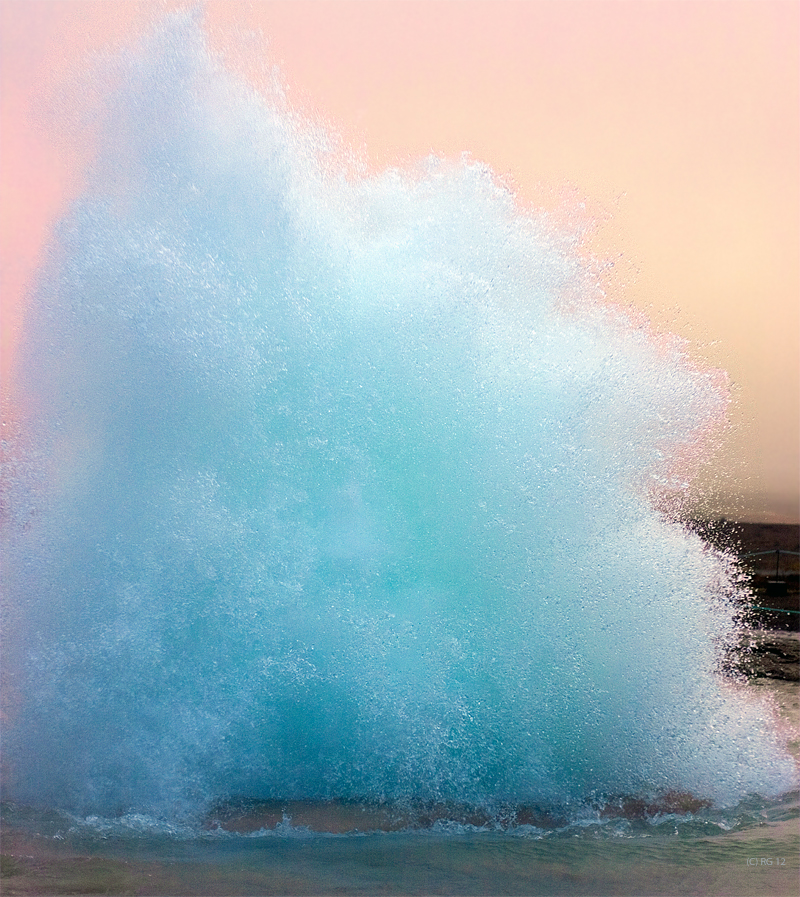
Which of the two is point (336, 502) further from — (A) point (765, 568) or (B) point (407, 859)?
(A) point (765, 568)

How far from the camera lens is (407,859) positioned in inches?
150

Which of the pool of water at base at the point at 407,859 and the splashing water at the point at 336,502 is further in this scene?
the splashing water at the point at 336,502

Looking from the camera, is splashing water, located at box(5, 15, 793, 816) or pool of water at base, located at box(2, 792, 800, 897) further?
splashing water, located at box(5, 15, 793, 816)

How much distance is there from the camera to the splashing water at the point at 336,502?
4.48 m

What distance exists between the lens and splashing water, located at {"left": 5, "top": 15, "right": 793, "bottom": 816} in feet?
14.7

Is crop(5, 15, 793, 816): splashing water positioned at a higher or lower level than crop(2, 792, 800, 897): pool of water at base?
higher

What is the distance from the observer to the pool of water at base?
11.6 feet

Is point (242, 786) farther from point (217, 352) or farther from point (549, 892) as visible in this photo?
point (217, 352)

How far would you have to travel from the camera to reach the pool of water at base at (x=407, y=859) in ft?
11.6

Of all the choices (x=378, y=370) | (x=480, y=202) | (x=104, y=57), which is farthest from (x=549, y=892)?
(x=104, y=57)

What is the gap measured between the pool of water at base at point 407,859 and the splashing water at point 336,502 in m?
0.30

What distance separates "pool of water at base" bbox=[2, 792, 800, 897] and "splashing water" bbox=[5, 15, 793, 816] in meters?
0.30

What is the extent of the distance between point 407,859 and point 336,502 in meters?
1.68

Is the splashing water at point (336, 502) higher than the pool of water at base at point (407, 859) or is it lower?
higher
